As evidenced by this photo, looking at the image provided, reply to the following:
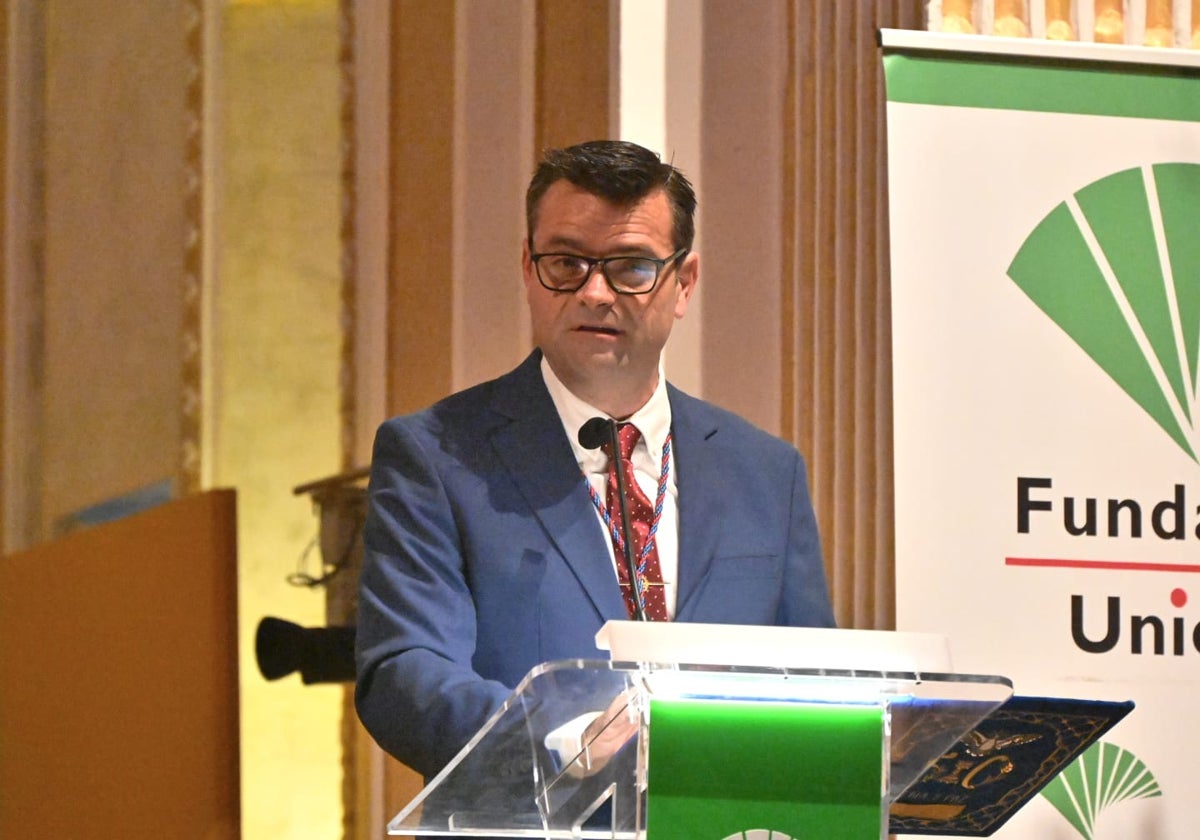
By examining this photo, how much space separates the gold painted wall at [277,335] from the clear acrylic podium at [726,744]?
2.78 m

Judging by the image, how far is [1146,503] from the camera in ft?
11.8

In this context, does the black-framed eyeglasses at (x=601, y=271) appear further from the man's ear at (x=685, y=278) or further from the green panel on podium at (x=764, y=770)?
the green panel on podium at (x=764, y=770)

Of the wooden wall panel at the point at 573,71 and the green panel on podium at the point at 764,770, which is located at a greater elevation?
the wooden wall panel at the point at 573,71

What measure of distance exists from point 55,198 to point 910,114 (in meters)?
2.34

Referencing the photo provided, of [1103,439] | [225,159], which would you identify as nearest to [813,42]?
[1103,439]

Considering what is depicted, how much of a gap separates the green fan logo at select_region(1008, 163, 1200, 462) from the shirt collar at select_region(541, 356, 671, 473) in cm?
129

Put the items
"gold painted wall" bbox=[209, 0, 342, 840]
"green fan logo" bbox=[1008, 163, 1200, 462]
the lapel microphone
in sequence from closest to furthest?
the lapel microphone
"green fan logo" bbox=[1008, 163, 1200, 462]
"gold painted wall" bbox=[209, 0, 342, 840]

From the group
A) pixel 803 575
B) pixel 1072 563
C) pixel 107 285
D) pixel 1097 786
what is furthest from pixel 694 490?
pixel 107 285

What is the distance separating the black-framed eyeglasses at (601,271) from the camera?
8.39ft

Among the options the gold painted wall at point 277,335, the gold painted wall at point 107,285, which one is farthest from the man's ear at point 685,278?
the gold painted wall at point 107,285

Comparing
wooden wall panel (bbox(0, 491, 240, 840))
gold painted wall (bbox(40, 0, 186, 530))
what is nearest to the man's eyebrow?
wooden wall panel (bbox(0, 491, 240, 840))

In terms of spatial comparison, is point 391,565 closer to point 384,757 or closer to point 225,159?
point 384,757

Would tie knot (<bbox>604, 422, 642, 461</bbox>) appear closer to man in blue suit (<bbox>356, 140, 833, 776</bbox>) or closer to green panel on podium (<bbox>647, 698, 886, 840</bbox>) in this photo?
man in blue suit (<bbox>356, 140, 833, 776</bbox>)

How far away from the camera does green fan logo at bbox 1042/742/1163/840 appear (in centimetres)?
350
